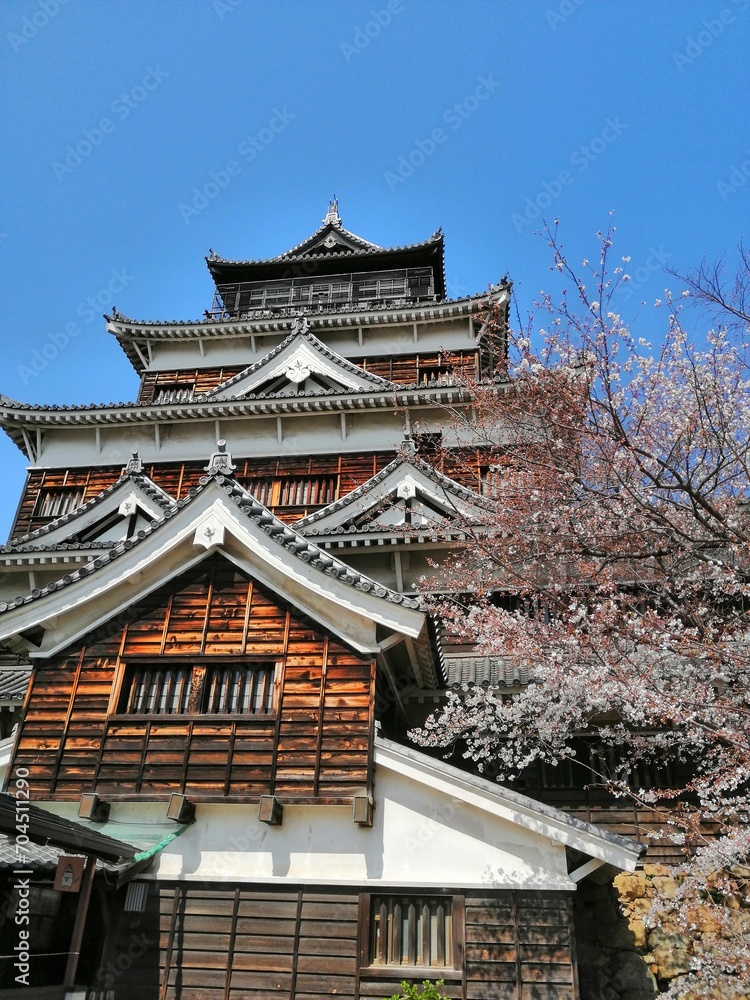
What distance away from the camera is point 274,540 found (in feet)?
30.6

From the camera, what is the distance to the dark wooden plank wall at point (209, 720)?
27.6ft

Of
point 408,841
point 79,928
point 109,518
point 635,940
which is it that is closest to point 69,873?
point 79,928

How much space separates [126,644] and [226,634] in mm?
1393

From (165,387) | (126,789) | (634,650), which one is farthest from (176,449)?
(634,650)

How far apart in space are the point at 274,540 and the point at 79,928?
4.66 metres

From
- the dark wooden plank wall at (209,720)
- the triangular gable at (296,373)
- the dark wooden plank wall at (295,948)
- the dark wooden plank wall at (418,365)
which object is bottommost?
the dark wooden plank wall at (295,948)

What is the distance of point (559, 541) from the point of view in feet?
37.1

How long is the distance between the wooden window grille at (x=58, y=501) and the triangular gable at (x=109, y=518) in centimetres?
211

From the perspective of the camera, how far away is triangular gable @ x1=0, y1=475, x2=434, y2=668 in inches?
355

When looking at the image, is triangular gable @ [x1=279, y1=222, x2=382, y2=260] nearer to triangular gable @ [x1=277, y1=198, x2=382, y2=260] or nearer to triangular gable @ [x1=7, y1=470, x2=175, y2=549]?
triangular gable @ [x1=277, y1=198, x2=382, y2=260]

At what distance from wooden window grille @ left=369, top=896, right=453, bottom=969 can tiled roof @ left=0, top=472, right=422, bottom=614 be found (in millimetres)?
3255

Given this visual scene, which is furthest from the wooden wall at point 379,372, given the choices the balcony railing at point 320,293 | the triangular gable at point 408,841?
the triangular gable at point 408,841

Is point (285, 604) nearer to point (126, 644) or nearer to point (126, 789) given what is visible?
point (126, 644)

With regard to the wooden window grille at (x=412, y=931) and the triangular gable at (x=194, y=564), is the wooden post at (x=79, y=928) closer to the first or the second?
the wooden window grille at (x=412, y=931)
